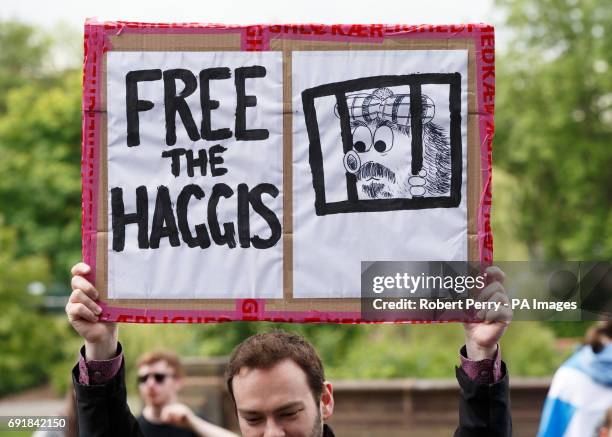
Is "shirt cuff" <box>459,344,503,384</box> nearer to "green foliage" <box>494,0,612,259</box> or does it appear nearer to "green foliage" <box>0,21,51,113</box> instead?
"green foliage" <box>494,0,612,259</box>

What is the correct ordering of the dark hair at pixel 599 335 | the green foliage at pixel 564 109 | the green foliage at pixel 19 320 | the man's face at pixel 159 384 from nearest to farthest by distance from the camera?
the dark hair at pixel 599 335, the man's face at pixel 159 384, the green foliage at pixel 19 320, the green foliage at pixel 564 109

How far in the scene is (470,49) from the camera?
3.09 metres

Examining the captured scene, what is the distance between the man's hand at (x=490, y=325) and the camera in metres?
2.83

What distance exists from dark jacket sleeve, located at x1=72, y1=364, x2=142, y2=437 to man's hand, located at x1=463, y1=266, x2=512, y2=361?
3.39 feet

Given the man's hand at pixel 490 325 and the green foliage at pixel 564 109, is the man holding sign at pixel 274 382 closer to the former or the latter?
the man's hand at pixel 490 325

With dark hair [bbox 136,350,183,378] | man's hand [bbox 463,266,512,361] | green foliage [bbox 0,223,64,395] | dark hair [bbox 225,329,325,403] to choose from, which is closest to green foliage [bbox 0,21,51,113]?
green foliage [bbox 0,223,64,395]

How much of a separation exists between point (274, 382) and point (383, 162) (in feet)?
2.44

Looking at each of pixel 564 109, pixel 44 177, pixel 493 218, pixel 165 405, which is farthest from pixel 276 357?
pixel 44 177

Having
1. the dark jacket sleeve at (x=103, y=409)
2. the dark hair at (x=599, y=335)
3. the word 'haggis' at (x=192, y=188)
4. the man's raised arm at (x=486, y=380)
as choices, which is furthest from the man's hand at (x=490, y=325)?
the dark hair at (x=599, y=335)

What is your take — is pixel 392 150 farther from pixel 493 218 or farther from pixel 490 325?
pixel 493 218

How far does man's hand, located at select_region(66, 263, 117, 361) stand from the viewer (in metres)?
2.95

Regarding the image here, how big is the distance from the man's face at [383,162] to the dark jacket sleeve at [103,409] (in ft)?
3.09

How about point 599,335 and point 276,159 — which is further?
point 599,335

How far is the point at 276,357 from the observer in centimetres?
298
